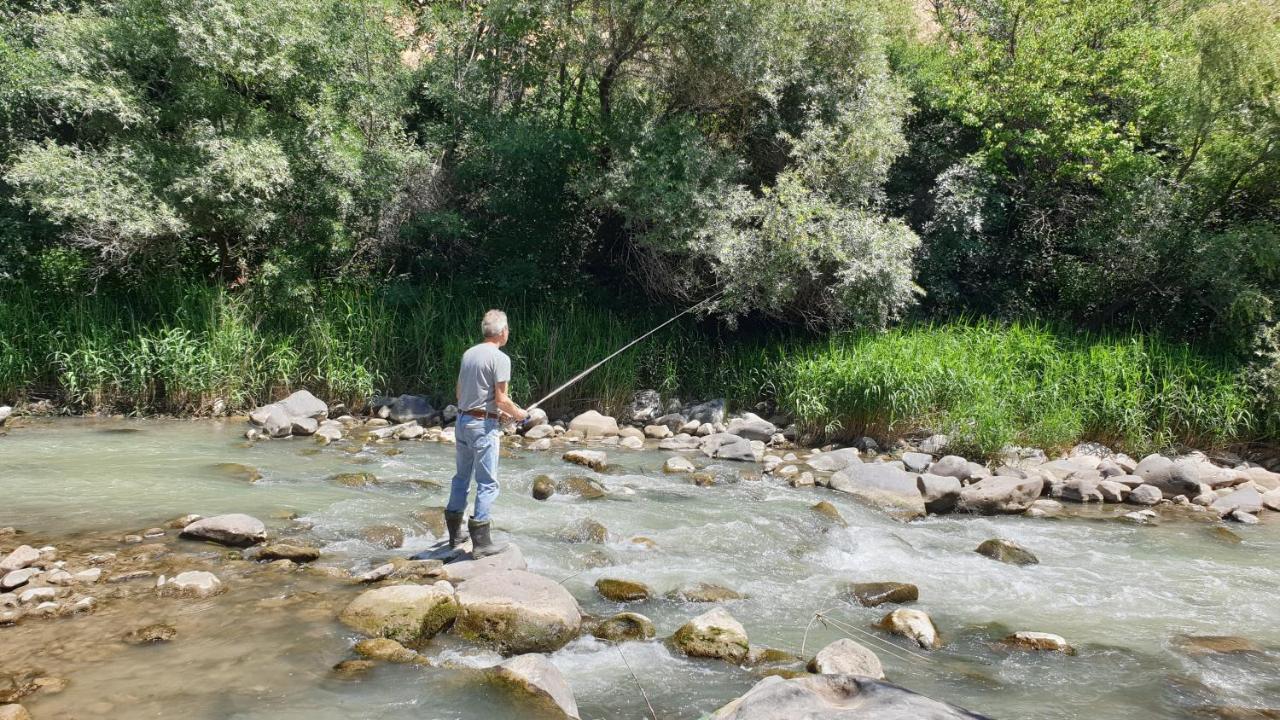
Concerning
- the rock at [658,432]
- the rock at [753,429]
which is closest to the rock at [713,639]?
the rock at [753,429]

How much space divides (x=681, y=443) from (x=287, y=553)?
23.8ft

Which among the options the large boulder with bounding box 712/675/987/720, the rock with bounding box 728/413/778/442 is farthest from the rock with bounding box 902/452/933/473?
the large boulder with bounding box 712/675/987/720

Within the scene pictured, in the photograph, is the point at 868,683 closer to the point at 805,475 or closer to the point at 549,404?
the point at 805,475

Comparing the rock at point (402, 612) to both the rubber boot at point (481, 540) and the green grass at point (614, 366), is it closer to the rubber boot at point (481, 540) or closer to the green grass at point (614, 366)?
the rubber boot at point (481, 540)

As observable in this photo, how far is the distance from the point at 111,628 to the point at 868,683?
4.62 metres

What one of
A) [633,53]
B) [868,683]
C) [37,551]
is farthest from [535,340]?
[868,683]

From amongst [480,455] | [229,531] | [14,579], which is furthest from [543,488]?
[14,579]

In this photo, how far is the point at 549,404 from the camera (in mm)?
→ 14906

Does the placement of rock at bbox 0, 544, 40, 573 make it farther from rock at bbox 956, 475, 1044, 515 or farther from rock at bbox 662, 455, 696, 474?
rock at bbox 956, 475, 1044, 515

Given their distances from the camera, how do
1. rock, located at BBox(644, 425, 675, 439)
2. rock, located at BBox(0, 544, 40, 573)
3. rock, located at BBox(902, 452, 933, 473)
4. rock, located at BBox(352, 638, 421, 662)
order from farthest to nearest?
rock, located at BBox(644, 425, 675, 439)
rock, located at BBox(902, 452, 933, 473)
rock, located at BBox(0, 544, 40, 573)
rock, located at BBox(352, 638, 421, 662)

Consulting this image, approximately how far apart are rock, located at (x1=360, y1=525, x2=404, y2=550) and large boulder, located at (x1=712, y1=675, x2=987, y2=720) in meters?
4.38

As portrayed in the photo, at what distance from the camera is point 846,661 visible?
211 inches

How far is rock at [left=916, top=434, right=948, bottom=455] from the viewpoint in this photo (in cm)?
1269

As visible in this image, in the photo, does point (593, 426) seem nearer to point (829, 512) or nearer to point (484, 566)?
point (829, 512)
